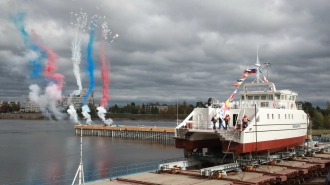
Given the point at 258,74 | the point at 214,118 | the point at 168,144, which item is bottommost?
the point at 168,144

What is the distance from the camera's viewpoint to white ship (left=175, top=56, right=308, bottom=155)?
26.0 m

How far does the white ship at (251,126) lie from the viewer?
2603cm

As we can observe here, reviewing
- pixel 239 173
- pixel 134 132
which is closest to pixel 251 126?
pixel 239 173

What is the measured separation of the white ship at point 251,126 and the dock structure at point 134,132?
43.8 m

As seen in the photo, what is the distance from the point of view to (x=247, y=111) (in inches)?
1173

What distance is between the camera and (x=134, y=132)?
90125mm

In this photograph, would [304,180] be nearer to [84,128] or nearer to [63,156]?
[63,156]

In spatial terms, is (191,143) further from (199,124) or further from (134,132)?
(134,132)

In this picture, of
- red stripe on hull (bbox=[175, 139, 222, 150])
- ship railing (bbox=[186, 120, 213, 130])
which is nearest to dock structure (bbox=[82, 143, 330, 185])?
red stripe on hull (bbox=[175, 139, 222, 150])

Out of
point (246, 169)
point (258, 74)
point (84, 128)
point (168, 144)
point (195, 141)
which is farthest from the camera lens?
point (84, 128)

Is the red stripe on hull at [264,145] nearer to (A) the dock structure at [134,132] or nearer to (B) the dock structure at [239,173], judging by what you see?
(B) the dock structure at [239,173]

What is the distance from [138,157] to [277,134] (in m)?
26.4

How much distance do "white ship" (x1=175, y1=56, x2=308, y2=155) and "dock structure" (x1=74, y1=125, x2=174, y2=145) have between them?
4379cm

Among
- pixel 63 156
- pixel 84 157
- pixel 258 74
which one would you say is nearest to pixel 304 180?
pixel 258 74
